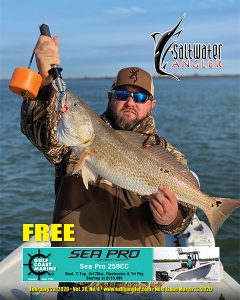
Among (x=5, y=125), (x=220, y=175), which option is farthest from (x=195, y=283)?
(x=5, y=125)

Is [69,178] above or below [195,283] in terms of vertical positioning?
A: above

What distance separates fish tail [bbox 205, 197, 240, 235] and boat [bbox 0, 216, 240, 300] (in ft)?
4.88

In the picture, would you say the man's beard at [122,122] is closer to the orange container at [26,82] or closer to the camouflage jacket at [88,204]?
the camouflage jacket at [88,204]

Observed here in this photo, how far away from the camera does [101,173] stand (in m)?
3.77

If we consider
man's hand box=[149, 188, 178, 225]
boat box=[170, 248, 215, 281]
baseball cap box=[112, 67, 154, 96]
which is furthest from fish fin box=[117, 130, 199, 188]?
boat box=[170, 248, 215, 281]

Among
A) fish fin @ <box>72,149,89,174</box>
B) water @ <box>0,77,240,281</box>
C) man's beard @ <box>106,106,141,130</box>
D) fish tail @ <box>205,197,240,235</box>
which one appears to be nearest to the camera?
fish fin @ <box>72,149,89,174</box>

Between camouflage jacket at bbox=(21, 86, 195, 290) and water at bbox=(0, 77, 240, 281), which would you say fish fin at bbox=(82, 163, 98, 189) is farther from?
water at bbox=(0, 77, 240, 281)

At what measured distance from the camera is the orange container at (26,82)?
3705mm

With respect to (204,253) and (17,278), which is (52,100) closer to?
(204,253)

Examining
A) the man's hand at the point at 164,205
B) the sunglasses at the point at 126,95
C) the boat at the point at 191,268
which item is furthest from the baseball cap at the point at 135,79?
the boat at the point at 191,268

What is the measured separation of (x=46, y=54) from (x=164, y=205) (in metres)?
1.70

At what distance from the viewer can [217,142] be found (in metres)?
21.4

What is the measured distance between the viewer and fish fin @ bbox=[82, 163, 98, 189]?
12.1ft

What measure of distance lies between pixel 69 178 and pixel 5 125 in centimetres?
2615
